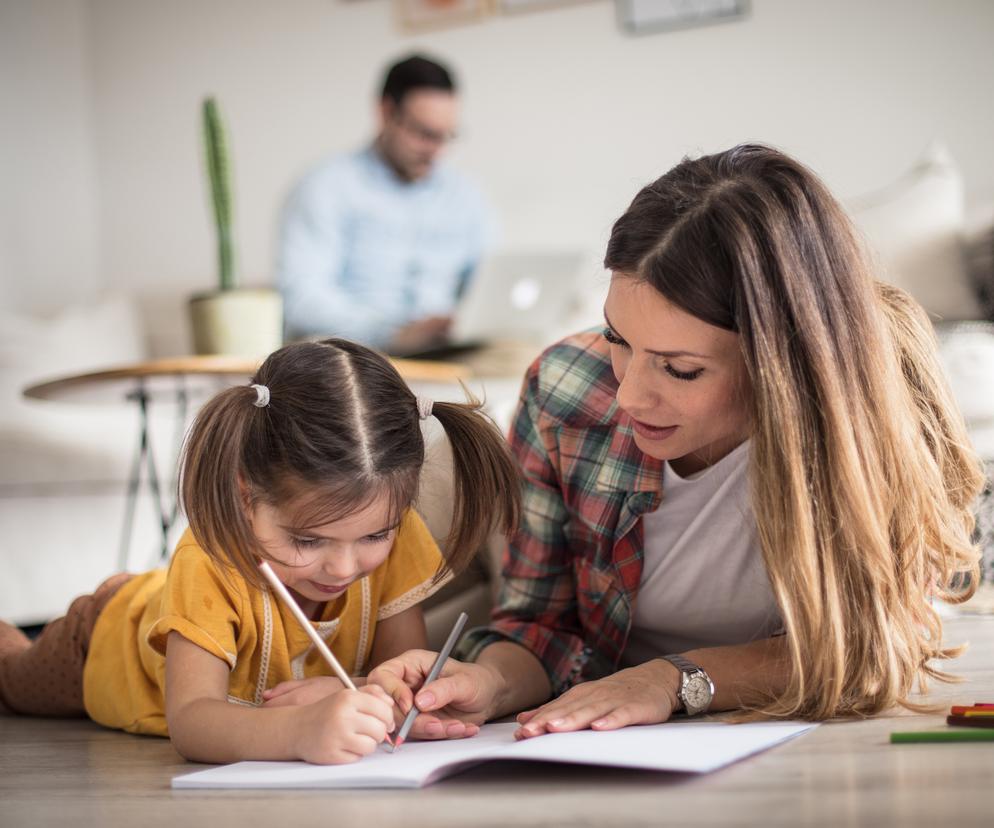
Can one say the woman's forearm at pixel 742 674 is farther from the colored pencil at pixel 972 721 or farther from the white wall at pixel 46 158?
the white wall at pixel 46 158

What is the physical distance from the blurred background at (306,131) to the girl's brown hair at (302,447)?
1.49 metres

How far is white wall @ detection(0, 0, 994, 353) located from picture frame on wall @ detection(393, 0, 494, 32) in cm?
3

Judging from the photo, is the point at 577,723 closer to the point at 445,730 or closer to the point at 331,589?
the point at 445,730

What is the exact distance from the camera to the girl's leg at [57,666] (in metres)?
1.36

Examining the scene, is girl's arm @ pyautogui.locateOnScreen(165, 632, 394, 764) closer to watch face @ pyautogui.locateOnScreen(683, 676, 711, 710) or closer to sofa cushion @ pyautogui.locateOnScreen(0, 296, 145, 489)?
watch face @ pyautogui.locateOnScreen(683, 676, 711, 710)

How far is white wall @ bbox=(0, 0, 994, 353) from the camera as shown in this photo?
10.7 feet

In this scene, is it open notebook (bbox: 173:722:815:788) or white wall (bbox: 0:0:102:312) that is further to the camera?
white wall (bbox: 0:0:102:312)

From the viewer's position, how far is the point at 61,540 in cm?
251

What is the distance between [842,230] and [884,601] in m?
0.34

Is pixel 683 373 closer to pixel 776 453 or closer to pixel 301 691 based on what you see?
pixel 776 453

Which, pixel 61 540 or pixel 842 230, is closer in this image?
pixel 842 230

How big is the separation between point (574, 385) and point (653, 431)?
8.2 inches

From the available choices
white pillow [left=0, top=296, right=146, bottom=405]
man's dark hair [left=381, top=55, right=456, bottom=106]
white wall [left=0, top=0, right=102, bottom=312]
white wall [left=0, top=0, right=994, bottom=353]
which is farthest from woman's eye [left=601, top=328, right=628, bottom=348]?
white wall [left=0, top=0, right=102, bottom=312]

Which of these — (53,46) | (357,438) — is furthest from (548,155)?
(357,438)
